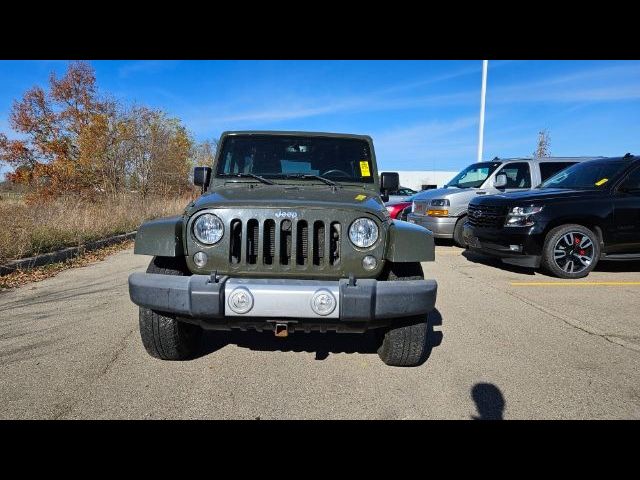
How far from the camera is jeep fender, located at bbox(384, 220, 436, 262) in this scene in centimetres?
247

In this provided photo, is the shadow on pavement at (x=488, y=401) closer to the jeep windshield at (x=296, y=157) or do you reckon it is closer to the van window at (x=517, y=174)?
the jeep windshield at (x=296, y=157)

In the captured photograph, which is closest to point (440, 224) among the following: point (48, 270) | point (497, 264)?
point (497, 264)

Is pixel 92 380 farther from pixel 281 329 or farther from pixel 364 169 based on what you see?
pixel 364 169

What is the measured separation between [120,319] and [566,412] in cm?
395

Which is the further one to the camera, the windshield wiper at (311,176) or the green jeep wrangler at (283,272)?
the windshield wiper at (311,176)

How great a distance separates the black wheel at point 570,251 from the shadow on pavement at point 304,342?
3.29 metres

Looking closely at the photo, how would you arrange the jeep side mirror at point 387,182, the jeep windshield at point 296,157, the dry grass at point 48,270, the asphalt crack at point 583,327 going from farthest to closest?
the dry grass at point 48,270 → the jeep side mirror at point 387,182 → the jeep windshield at point 296,157 → the asphalt crack at point 583,327

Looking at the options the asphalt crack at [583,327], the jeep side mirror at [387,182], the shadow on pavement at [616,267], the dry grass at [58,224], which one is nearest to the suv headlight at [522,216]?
the asphalt crack at [583,327]

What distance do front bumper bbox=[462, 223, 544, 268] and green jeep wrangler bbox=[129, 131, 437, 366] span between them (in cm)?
378

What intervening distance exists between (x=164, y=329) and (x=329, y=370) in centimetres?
124

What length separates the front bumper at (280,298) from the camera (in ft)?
7.14

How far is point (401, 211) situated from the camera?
11.5m

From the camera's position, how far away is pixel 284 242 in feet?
8.30
